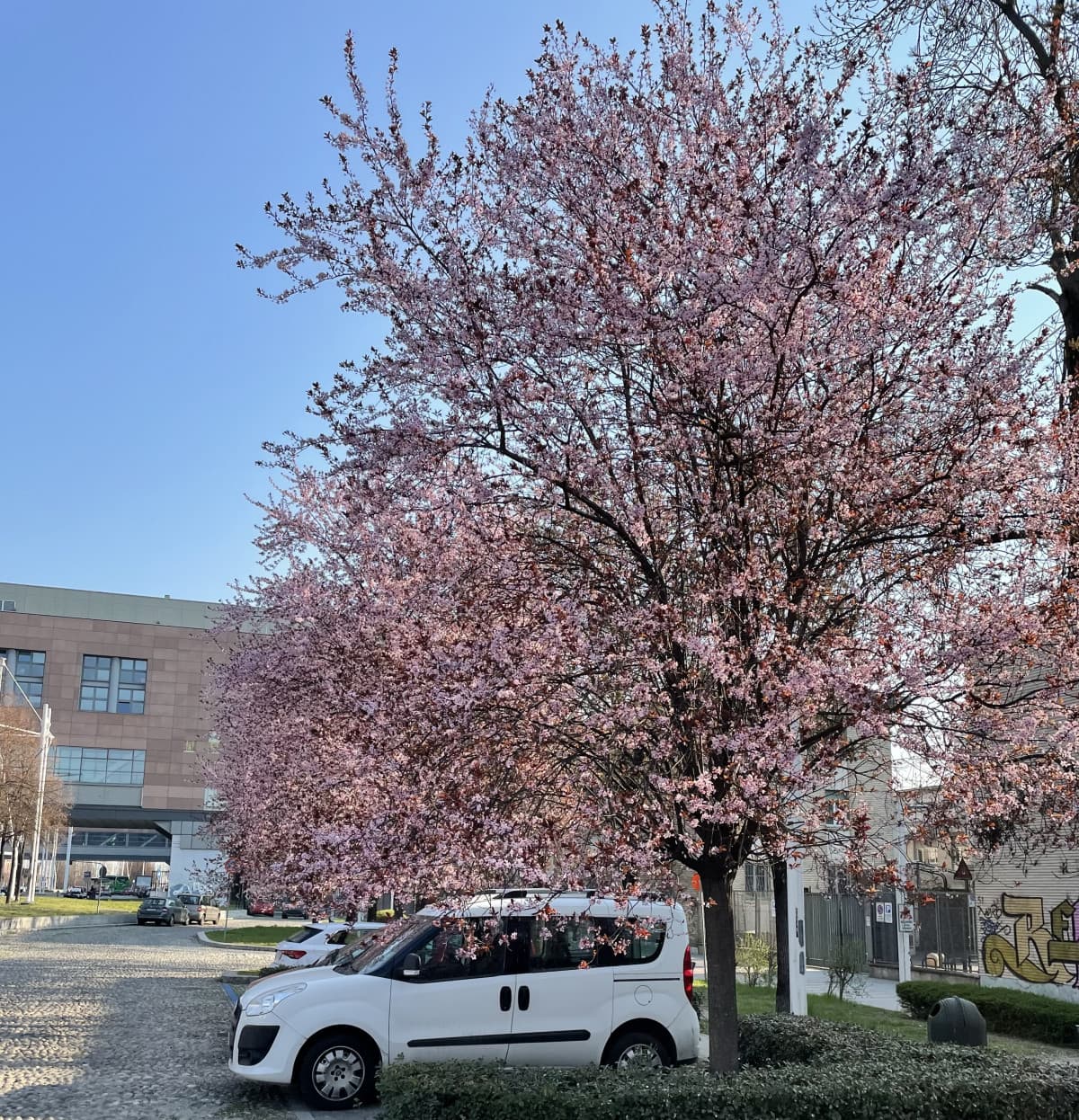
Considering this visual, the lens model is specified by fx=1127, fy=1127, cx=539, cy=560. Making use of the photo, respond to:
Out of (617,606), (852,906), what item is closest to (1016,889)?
(852,906)

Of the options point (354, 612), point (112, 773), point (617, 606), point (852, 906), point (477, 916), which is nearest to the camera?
point (617, 606)

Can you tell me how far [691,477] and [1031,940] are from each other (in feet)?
55.7

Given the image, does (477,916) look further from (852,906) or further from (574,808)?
(852,906)

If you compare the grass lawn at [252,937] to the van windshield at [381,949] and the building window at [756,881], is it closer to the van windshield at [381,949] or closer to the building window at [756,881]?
the building window at [756,881]

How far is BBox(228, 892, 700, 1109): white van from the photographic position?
34.2ft

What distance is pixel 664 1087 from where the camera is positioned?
7.69 metres

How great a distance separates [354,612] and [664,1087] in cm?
723

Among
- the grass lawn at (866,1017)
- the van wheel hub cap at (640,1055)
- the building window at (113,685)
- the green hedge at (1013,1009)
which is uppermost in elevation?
the building window at (113,685)

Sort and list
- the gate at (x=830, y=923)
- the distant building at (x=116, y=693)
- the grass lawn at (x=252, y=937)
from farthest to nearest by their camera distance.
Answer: the distant building at (x=116, y=693), the grass lawn at (x=252, y=937), the gate at (x=830, y=923)

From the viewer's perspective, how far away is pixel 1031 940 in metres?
20.7

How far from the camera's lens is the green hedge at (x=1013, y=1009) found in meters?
16.6

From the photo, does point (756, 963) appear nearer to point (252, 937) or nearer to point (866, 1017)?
point (866, 1017)

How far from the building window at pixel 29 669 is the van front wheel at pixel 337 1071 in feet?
274

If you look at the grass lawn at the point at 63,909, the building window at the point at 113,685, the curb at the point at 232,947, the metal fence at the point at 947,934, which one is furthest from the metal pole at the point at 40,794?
the metal fence at the point at 947,934
